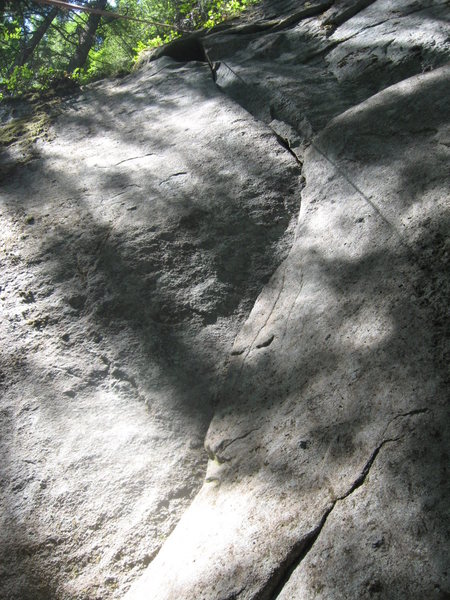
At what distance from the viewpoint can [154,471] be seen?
86.1 inches

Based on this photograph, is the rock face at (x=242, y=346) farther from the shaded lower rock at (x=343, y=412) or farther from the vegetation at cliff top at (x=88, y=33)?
the vegetation at cliff top at (x=88, y=33)

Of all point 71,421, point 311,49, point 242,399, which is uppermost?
point 311,49

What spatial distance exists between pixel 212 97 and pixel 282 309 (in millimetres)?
2445

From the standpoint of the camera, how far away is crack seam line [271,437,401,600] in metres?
1.56

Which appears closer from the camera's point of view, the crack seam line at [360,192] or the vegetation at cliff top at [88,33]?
the crack seam line at [360,192]

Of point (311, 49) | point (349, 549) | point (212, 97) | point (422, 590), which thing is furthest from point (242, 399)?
point (311, 49)

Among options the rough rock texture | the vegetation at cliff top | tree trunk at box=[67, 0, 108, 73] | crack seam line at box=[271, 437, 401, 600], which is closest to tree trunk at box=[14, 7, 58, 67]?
the vegetation at cliff top

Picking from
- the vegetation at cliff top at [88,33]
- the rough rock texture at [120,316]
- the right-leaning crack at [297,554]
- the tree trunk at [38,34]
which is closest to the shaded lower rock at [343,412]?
the right-leaning crack at [297,554]

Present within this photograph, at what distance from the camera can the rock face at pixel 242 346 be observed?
1.64 meters

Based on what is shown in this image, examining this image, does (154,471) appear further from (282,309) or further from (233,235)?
(233,235)

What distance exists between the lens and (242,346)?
2.54 meters

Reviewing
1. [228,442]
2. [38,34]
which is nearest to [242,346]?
[228,442]

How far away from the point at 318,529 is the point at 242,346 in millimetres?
1087

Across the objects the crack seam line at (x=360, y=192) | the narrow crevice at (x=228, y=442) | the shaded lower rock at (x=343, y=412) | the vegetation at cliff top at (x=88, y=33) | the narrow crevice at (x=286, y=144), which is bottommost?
the narrow crevice at (x=228, y=442)
